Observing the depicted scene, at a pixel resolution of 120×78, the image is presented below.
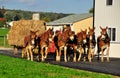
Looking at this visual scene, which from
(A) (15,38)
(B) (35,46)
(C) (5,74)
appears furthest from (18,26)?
(C) (5,74)

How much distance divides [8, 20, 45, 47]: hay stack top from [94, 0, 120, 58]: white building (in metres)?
6.20

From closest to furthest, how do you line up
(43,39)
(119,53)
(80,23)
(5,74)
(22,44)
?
(5,74) < (43,39) < (22,44) < (119,53) < (80,23)

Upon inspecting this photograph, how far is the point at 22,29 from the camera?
32.4m

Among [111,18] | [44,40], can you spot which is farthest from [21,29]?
[111,18]

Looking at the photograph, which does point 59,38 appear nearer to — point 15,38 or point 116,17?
point 15,38

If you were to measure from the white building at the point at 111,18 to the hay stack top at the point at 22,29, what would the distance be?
6.20 m

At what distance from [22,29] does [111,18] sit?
8.01 meters

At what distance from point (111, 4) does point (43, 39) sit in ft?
36.5

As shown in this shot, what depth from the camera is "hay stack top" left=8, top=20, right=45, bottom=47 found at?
32.1 metres

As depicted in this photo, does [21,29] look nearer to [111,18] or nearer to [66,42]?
[66,42]

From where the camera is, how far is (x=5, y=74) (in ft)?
60.6

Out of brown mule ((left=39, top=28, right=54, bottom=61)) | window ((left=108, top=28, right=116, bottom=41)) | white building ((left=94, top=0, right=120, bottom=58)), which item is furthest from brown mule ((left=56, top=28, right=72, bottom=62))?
window ((left=108, top=28, right=116, bottom=41))

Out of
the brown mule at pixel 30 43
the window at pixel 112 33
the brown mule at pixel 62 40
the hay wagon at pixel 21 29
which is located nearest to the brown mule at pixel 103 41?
the brown mule at pixel 62 40

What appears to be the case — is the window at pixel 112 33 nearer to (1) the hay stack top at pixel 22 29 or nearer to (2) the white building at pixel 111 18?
(2) the white building at pixel 111 18
